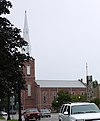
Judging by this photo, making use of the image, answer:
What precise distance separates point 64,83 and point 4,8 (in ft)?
367

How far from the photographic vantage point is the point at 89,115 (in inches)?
766

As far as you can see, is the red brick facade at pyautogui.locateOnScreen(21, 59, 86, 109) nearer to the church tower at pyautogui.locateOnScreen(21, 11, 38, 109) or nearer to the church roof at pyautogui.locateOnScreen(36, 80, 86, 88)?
the church tower at pyautogui.locateOnScreen(21, 11, 38, 109)

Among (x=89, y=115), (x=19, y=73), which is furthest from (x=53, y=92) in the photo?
(x=89, y=115)

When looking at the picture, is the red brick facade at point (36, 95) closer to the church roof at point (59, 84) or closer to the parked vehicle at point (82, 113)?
the church roof at point (59, 84)

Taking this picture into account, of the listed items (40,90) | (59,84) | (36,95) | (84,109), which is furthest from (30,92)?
(84,109)

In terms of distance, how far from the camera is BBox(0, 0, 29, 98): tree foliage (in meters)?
32.8

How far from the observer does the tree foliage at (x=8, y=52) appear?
3281 centimetres

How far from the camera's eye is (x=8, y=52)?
33.7 m

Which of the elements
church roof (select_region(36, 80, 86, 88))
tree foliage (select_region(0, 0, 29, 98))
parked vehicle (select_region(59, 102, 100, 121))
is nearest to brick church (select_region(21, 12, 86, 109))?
church roof (select_region(36, 80, 86, 88))

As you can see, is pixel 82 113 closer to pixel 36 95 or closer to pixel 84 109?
pixel 84 109

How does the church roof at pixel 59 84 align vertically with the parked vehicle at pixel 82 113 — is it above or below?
above

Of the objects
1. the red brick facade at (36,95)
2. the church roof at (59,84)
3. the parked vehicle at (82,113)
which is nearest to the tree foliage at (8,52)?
the parked vehicle at (82,113)

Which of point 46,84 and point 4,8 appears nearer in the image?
point 4,8

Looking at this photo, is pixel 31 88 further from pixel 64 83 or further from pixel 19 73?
pixel 19 73
